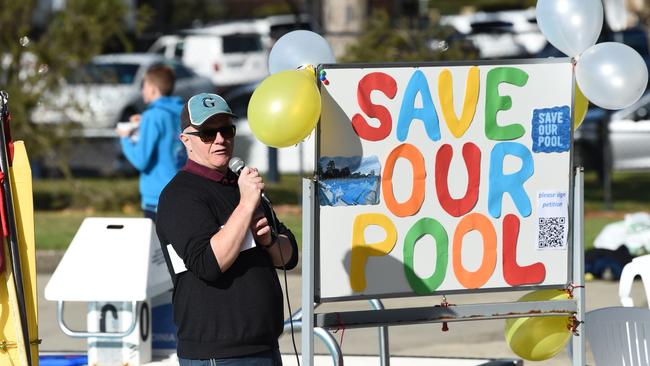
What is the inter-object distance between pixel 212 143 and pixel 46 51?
35.1 feet

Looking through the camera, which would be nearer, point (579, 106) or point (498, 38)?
point (579, 106)

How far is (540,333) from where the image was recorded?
5.88 meters

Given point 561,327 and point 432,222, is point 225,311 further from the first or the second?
point 561,327

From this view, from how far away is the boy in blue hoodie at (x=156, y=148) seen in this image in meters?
9.06

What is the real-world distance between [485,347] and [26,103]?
25.3ft

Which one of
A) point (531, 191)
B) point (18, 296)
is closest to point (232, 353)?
point (18, 296)

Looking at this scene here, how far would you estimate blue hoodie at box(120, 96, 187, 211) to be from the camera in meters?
9.06

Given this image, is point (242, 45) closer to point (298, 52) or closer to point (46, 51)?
point (46, 51)

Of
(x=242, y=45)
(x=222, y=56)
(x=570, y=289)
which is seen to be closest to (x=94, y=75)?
(x=242, y=45)

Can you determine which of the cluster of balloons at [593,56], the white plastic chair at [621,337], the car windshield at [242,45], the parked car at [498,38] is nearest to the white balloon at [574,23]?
the cluster of balloons at [593,56]

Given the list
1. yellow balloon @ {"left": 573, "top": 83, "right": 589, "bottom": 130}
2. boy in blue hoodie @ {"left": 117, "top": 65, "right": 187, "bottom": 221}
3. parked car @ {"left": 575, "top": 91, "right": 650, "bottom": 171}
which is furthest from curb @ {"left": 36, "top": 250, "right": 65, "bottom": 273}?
parked car @ {"left": 575, "top": 91, "right": 650, "bottom": 171}

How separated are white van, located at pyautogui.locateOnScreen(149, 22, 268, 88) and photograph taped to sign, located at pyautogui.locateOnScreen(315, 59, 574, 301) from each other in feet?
62.6

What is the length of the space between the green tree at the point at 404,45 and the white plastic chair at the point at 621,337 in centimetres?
952

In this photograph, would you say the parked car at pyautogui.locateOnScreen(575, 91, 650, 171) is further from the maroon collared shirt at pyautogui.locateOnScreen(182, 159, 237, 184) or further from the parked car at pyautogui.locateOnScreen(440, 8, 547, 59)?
the maroon collared shirt at pyautogui.locateOnScreen(182, 159, 237, 184)
